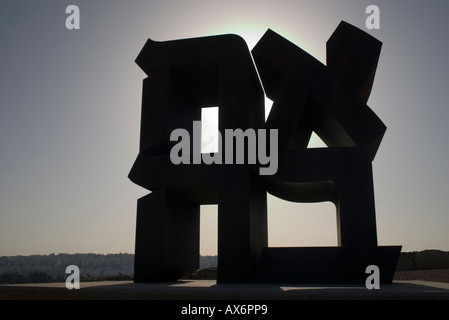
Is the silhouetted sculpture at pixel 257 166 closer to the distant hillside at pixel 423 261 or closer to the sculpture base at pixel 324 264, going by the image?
the sculpture base at pixel 324 264

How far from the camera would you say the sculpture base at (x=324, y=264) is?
38.0ft

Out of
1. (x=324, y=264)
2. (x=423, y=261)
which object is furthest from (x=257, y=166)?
(x=423, y=261)

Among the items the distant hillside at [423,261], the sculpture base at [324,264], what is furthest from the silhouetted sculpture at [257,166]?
the distant hillside at [423,261]

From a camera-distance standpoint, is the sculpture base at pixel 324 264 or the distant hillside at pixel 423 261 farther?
the distant hillside at pixel 423 261

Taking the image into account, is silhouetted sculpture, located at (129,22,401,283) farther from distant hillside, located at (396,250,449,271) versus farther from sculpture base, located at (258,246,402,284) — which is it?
distant hillside, located at (396,250,449,271)

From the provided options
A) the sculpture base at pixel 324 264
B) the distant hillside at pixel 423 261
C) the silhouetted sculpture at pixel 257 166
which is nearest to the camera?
the sculpture base at pixel 324 264

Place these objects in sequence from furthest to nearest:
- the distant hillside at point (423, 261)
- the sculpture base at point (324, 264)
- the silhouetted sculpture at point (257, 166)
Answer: the distant hillside at point (423, 261) < the silhouetted sculpture at point (257, 166) < the sculpture base at point (324, 264)

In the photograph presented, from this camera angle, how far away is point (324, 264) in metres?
12.1

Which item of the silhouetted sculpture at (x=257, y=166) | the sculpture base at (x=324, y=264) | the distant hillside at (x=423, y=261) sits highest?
the silhouetted sculpture at (x=257, y=166)

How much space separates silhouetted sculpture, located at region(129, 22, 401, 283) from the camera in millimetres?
12031

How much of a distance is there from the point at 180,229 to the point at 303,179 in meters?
4.41

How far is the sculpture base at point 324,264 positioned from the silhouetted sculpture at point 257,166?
3 cm

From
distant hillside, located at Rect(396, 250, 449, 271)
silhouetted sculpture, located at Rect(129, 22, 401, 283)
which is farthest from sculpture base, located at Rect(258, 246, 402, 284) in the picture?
distant hillside, located at Rect(396, 250, 449, 271)

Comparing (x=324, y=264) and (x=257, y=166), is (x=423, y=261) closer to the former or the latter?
(x=324, y=264)
